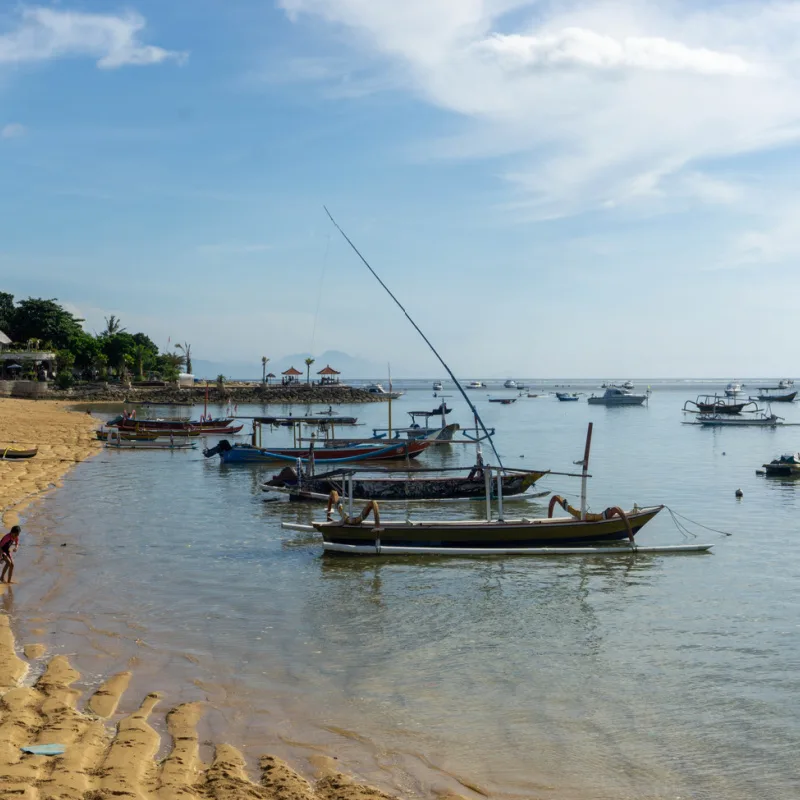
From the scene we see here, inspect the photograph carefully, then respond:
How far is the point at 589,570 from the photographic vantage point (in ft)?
58.2

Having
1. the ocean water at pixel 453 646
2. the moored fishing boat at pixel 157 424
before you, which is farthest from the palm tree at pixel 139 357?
the ocean water at pixel 453 646

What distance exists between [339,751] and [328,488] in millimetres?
18397

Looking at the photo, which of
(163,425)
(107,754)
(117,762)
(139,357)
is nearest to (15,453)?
(163,425)

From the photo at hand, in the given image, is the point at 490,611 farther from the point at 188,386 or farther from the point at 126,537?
the point at 188,386

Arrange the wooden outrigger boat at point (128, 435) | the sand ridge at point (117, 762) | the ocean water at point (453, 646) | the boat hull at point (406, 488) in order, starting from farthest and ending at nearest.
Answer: the wooden outrigger boat at point (128, 435) < the boat hull at point (406, 488) < the ocean water at point (453, 646) < the sand ridge at point (117, 762)

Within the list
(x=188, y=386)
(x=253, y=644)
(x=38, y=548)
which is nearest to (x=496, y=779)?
(x=253, y=644)

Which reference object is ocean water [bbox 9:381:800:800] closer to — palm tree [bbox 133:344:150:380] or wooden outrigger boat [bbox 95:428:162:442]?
wooden outrigger boat [bbox 95:428:162:442]

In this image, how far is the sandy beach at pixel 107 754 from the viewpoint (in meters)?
6.86

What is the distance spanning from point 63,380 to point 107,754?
83.2 meters

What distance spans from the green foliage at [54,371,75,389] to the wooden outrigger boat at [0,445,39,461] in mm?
54517

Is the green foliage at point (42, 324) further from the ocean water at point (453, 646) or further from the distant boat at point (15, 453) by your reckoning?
the ocean water at point (453, 646)

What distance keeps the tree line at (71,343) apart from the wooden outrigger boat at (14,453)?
55162 millimetres

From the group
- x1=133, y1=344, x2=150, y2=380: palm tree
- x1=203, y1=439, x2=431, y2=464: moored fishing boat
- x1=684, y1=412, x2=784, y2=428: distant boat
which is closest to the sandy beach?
x1=203, y1=439, x2=431, y2=464: moored fishing boat

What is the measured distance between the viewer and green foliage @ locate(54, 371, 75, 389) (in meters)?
84.0
